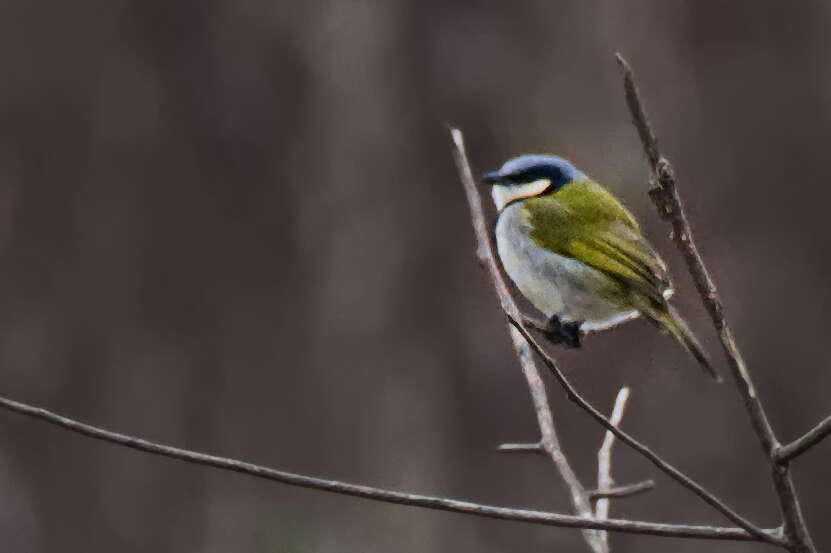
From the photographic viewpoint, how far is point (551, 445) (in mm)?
1729

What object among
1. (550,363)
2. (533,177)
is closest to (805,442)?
(550,363)

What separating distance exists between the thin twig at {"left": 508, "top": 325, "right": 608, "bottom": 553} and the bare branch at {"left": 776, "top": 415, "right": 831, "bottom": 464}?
333 mm

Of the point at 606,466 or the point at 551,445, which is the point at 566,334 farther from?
the point at 551,445

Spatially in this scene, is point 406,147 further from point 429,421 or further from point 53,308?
point 53,308

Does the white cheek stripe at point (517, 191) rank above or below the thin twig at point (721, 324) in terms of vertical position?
above

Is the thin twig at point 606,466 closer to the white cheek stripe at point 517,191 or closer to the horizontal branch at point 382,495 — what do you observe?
the horizontal branch at point 382,495

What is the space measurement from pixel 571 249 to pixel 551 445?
4.76ft

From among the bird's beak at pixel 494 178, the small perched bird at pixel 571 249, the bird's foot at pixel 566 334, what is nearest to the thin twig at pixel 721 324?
the bird's foot at pixel 566 334

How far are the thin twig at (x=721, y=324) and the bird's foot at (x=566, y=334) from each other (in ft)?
4.52

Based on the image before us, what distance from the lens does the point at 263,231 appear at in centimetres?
656

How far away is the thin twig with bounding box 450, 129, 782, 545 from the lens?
125cm

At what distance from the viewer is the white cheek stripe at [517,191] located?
325cm

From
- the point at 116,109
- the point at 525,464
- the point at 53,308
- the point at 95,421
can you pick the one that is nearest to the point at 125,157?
the point at 116,109

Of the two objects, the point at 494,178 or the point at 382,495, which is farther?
the point at 494,178
